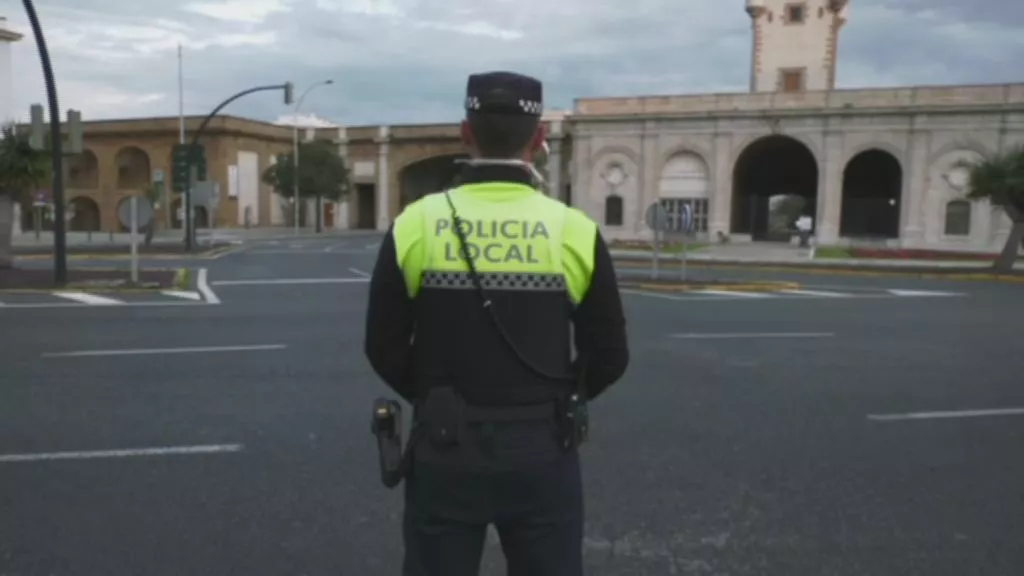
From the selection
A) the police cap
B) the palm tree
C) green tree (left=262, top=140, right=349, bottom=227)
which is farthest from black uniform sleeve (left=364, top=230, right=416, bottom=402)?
green tree (left=262, top=140, right=349, bottom=227)

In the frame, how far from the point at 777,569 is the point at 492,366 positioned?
8.06ft

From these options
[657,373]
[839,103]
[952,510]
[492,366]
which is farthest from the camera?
[839,103]

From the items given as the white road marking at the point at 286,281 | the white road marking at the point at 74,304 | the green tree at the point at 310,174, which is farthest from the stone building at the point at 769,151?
the white road marking at the point at 74,304

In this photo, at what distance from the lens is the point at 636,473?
5.53 metres

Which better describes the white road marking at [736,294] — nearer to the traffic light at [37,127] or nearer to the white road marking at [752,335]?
the white road marking at [752,335]

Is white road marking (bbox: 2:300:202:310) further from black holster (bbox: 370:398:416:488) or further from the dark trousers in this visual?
the dark trousers

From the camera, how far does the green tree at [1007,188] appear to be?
2597 cm

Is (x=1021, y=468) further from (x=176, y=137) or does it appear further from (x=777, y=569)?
(x=176, y=137)

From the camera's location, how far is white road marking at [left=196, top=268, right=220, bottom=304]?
52.2 feet

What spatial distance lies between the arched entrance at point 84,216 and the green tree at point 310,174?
50.6 ft

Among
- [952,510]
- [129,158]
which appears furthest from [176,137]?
[952,510]

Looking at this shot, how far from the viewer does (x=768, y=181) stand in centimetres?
5638

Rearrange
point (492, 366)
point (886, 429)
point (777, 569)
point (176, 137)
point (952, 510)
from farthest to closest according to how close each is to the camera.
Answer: point (176, 137), point (886, 429), point (952, 510), point (777, 569), point (492, 366)

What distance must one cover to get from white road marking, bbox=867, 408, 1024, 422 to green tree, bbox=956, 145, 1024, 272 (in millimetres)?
21189
